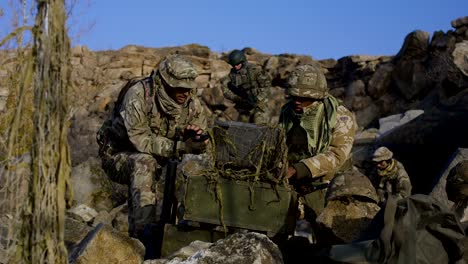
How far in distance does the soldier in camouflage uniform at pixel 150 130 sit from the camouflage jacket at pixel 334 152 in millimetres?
940

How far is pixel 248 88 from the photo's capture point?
15938mm

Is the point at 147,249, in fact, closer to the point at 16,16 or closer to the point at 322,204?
the point at 322,204

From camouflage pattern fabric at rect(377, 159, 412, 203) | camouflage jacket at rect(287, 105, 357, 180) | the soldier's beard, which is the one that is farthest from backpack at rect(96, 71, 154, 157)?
the soldier's beard

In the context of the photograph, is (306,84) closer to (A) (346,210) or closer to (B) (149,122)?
(A) (346,210)

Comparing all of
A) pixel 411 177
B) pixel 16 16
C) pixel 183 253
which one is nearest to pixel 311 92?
pixel 183 253

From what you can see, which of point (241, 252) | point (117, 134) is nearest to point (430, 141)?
point (117, 134)

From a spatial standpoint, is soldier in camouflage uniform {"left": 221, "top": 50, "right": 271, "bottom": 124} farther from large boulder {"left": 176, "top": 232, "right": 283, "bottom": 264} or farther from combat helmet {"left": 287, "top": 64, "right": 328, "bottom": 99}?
large boulder {"left": 176, "top": 232, "right": 283, "bottom": 264}

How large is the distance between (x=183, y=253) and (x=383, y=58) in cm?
2024

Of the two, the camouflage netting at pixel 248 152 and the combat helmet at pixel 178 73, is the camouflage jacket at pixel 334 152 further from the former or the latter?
the combat helmet at pixel 178 73

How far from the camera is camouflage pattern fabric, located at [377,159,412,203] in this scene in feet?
37.3

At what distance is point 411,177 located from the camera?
1302 centimetres

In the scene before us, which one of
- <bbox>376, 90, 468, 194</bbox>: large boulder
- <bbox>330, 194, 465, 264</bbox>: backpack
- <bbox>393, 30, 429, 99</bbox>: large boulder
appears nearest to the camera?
<bbox>330, 194, 465, 264</bbox>: backpack

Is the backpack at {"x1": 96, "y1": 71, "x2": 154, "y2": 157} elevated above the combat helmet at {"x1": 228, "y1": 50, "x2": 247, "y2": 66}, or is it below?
below

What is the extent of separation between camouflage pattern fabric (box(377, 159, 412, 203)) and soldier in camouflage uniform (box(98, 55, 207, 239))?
4711 mm
